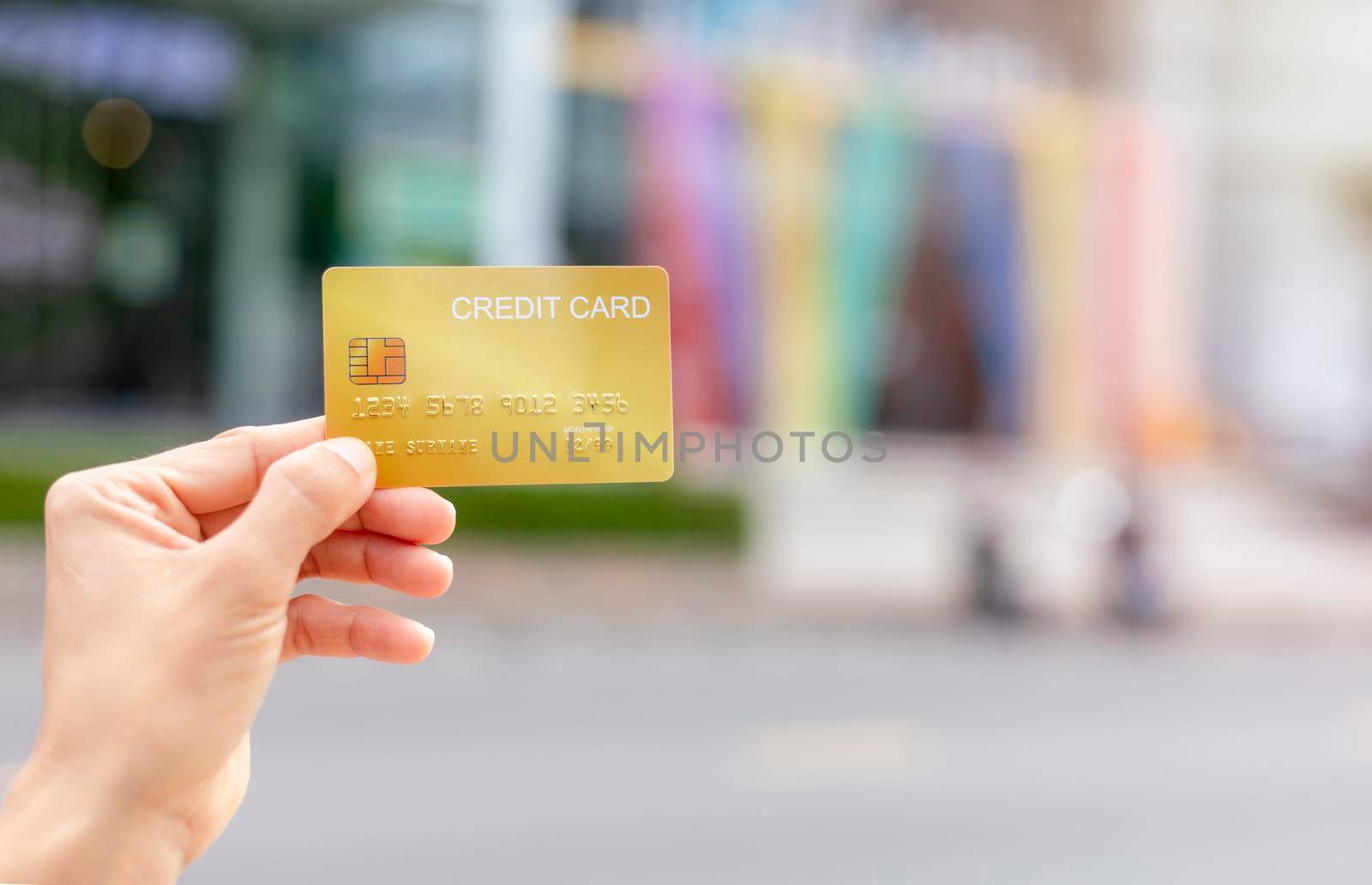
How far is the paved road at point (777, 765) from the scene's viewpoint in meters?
4.21

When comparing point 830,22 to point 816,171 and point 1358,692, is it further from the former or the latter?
point 1358,692

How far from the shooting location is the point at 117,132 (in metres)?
11.3

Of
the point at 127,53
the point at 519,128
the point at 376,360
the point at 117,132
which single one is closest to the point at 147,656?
the point at 376,360

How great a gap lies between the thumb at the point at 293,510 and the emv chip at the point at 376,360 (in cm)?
8

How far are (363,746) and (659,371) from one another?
4.63m

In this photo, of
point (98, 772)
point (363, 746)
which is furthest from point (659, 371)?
point (363, 746)

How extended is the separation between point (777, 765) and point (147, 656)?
4.68 meters

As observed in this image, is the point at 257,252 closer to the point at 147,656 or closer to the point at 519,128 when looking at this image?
the point at 519,128

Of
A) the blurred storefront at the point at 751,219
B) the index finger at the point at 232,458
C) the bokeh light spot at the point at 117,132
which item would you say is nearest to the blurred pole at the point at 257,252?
the blurred storefront at the point at 751,219

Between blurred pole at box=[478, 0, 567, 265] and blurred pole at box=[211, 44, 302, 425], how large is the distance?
2.14 m

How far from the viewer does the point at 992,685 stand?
7.08 meters

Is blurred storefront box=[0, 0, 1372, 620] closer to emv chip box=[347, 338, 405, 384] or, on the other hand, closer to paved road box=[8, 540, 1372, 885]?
paved road box=[8, 540, 1372, 885]

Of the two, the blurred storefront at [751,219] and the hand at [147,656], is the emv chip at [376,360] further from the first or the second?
the blurred storefront at [751,219]

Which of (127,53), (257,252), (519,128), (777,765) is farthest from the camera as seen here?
(257,252)
